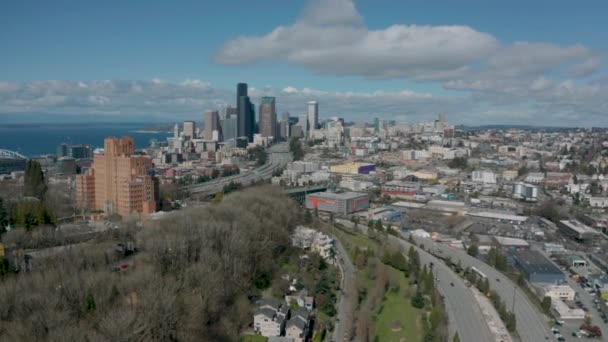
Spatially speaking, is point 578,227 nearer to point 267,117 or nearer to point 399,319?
point 399,319

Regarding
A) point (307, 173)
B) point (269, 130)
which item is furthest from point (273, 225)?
point (269, 130)

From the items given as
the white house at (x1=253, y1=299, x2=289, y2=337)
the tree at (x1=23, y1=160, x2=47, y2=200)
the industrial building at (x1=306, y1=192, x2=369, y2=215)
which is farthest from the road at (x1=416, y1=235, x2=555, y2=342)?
the tree at (x1=23, y1=160, x2=47, y2=200)

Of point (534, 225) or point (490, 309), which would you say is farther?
point (534, 225)

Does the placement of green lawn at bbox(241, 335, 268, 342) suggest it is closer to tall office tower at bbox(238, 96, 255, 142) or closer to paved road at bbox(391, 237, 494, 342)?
paved road at bbox(391, 237, 494, 342)

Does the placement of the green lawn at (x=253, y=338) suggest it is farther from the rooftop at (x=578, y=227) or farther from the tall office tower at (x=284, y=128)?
the tall office tower at (x=284, y=128)

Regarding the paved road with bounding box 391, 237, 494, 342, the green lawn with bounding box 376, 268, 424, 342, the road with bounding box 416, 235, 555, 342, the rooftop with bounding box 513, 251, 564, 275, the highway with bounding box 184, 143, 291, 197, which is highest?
the highway with bounding box 184, 143, 291, 197

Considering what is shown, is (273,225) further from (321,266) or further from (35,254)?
(35,254)

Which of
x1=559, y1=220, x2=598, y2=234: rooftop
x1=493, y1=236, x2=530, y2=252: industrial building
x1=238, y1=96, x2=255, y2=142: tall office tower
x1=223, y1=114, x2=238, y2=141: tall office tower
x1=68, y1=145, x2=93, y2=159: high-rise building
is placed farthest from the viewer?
x1=223, y1=114, x2=238, y2=141: tall office tower

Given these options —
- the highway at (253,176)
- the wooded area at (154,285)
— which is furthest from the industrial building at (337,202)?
the wooded area at (154,285)

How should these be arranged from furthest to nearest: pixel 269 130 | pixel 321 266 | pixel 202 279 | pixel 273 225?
pixel 269 130, pixel 273 225, pixel 321 266, pixel 202 279
